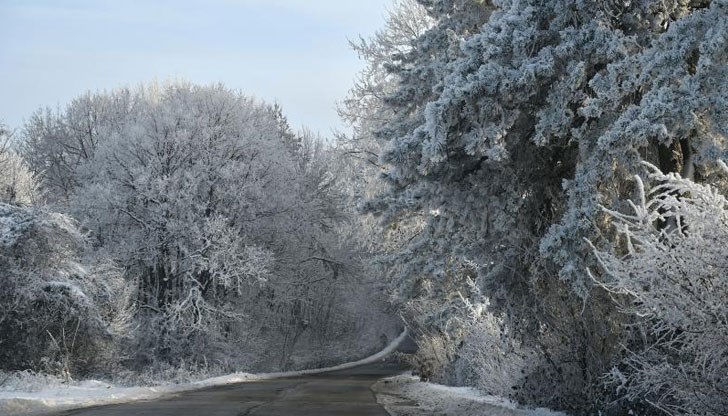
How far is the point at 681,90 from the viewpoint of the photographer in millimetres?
10156

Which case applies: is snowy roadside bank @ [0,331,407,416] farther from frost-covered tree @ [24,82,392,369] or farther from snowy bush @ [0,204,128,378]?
frost-covered tree @ [24,82,392,369]

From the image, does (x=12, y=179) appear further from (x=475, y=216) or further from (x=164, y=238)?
(x=475, y=216)

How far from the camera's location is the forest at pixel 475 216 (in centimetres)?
861

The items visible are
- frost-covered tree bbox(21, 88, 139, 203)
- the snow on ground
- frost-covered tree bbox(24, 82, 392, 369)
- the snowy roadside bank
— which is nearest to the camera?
the snow on ground

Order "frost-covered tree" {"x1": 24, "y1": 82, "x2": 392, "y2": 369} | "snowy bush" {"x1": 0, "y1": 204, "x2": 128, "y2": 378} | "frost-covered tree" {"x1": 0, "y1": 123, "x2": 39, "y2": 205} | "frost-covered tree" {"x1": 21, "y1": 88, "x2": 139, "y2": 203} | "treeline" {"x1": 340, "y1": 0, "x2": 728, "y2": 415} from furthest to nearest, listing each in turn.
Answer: "frost-covered tree" {"x1": 21, "y1": 88, "x2": 139, "y2": 203}, "frost-covered tree" {"x1": 24, "y1": 82, "x2": 392, "y2": 369}, "frost-covered tree" {"x1": 0, "y1": 123, "x2": 39, "y2": 205}, "snowy bush" {"x1": 0, "y1": 204, "x2": 128, "y2": 378}, "treeline" {"x1": 340, "y1": 0, "x2": 728, "y2": 415}

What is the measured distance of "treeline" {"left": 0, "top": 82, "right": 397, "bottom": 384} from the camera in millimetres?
22812

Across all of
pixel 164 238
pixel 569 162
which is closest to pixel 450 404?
pixel 569 162

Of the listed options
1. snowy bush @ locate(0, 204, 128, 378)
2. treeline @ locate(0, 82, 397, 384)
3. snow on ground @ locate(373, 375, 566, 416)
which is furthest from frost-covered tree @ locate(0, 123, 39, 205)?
snow on ground @ locate(373, 375, 566, 416)

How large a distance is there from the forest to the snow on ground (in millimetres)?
368

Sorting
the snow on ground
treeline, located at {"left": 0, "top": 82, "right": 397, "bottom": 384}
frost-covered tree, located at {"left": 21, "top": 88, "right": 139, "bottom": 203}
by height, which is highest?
frost-covered tree, located at {"left": 21, "top": 88, "right": 139, "bottom": 203}

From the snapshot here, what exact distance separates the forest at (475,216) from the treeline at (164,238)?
12 cm

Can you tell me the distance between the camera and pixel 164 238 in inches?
1395

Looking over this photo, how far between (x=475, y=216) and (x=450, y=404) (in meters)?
4.57

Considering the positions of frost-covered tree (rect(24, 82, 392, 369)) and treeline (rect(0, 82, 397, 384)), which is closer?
treeline (rect(0, 82, 397, 384))
